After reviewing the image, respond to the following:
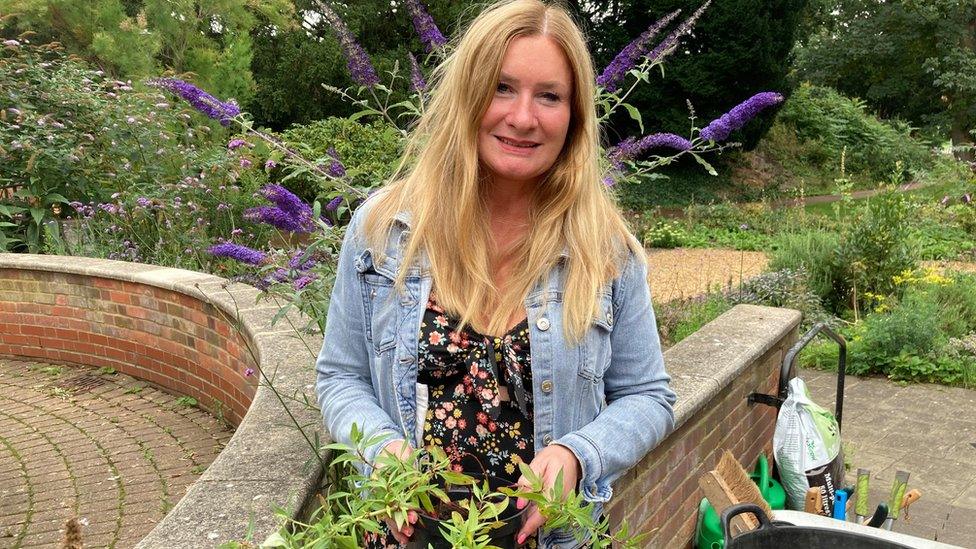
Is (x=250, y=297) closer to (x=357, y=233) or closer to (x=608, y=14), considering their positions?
(x=357, y=233)

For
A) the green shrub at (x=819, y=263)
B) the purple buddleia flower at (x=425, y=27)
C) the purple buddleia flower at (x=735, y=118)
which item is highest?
the purple buddleia flower at (x=425, y=27)

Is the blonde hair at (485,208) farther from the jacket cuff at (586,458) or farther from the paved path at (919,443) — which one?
the paved path at (919,443)

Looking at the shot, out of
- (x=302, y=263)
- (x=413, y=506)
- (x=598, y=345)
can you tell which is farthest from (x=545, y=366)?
(x=302, y=263)

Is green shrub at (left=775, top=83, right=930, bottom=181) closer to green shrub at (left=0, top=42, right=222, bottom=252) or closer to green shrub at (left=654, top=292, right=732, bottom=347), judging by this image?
green shrub at (left=654, top=292, right=732, bottom=347)

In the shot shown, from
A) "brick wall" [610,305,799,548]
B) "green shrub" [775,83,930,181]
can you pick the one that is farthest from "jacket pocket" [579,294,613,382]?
"green shrub" [775,83,930,181]

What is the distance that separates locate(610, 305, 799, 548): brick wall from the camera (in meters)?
2.70

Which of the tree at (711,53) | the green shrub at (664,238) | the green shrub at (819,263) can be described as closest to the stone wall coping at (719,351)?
the green shrub at (819,263)

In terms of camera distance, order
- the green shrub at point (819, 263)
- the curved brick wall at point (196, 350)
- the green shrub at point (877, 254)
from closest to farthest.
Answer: the curved brick wall at point (196, 350), the green shrub at point (877, 254), the green shrub at point (819, 263)

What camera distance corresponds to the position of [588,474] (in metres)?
1.62

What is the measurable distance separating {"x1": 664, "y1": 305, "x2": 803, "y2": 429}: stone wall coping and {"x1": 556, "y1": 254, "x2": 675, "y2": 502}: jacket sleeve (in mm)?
914

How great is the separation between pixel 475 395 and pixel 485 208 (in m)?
0.44

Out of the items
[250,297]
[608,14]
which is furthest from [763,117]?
[250,297]

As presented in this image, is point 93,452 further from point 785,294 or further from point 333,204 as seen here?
point 785,294

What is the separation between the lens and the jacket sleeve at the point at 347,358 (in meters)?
1.68
